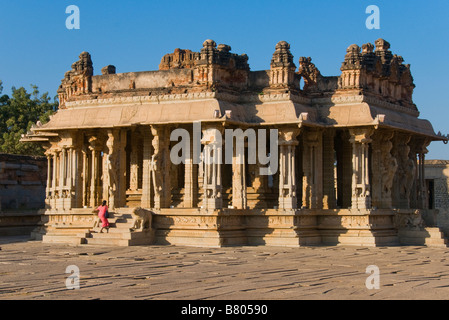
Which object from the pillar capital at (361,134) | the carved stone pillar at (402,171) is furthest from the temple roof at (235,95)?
the carved stone pillar at (402,171)

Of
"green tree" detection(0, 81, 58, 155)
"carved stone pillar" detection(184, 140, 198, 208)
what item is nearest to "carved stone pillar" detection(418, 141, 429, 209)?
"carved stone pillar" detection(184, 140, 198, 208)

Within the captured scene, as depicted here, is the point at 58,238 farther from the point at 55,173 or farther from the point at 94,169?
the point at 55,173

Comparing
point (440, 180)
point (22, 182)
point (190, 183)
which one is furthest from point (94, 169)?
point (440, 180)

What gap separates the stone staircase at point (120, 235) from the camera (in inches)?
944

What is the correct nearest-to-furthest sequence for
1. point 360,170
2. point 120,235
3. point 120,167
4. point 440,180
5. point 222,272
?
point 222,272, point 120,235, point 360,170, point 120,167, point 440,180

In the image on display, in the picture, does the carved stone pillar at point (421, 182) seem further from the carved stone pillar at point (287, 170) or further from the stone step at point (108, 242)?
the stone step at point (108, 242)

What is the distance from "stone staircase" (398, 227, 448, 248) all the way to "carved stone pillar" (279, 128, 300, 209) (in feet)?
14.2

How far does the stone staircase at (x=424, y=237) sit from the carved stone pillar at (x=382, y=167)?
1.29 metres

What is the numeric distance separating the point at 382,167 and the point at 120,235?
30.9ft

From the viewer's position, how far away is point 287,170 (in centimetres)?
2498

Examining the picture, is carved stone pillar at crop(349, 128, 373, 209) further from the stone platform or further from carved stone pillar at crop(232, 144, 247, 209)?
carved stone pillar at crop(232, 144, 247, 209)

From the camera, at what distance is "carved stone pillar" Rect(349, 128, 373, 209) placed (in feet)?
83.1
